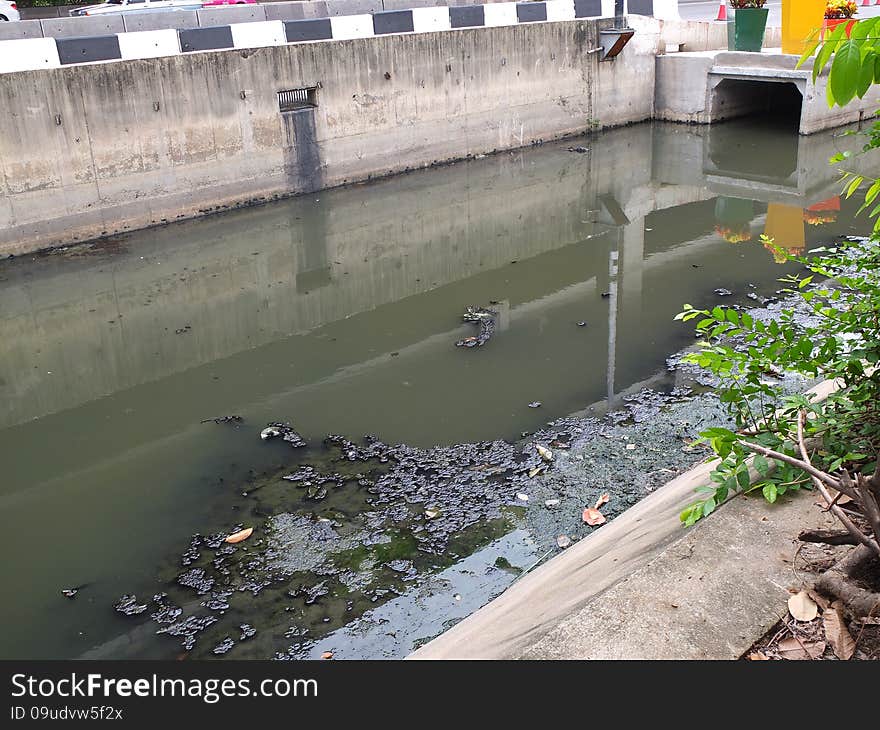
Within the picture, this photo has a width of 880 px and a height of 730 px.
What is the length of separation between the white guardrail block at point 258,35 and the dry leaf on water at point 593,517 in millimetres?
10393

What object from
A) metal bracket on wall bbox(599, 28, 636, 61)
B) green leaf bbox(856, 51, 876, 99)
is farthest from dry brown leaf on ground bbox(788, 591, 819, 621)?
metal bracket on wall bbox(599, 28, 636, 61)

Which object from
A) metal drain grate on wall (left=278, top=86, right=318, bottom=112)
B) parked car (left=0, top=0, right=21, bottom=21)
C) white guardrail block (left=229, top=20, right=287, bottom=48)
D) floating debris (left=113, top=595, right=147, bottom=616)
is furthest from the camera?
parked car (left=0, top=0, right=21, bottom=21)

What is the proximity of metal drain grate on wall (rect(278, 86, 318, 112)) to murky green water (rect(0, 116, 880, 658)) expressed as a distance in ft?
4.94

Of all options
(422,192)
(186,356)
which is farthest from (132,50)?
(186,356)

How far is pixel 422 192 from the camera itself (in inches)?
578

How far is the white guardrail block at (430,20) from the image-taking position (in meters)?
15.5

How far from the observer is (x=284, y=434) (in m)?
7.13

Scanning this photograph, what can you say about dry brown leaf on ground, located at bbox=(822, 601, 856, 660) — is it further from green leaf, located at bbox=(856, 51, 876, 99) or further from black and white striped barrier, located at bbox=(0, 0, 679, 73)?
black and white striped barrier, located at bbox=(0, 0, 679, 73)

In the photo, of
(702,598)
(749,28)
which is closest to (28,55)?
(702,598)

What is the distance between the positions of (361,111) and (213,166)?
2.84 metres

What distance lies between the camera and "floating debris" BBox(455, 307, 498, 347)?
866 centimetres

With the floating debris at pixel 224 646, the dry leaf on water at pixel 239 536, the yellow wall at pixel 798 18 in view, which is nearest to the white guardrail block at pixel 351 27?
the yellow wall at pixel 798 18

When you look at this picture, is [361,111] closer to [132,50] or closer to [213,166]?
[213,166]

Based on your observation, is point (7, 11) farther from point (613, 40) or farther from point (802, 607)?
point (802, 607)
